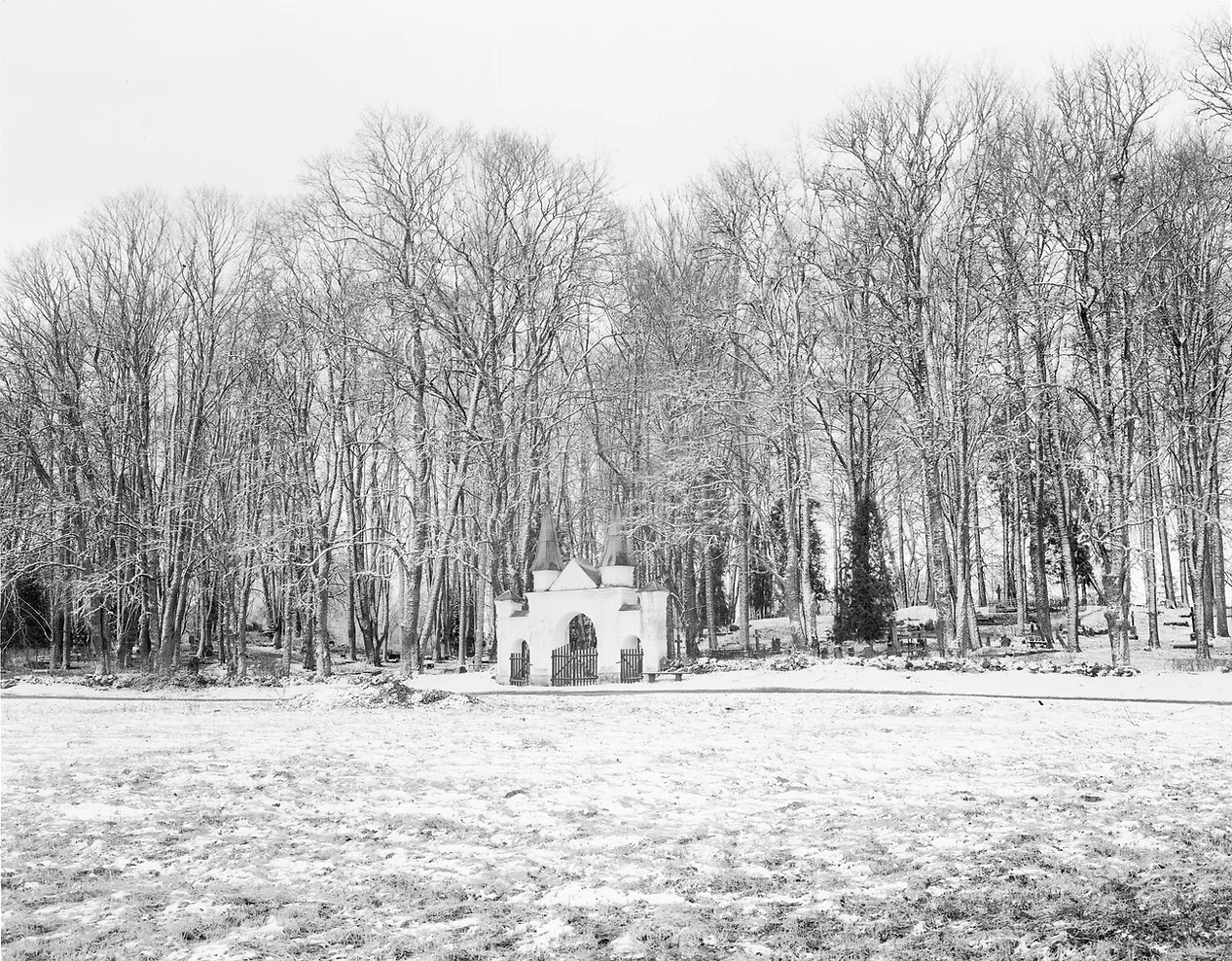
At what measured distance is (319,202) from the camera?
31547mm

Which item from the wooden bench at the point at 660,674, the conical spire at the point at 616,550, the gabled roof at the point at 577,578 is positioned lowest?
the wooden bench at the point at 660,674

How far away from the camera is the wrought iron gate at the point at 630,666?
1062 inches

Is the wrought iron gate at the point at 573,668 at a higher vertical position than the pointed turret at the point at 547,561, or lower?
lower

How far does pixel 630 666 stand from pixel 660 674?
32.7 inches

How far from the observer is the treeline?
27.6 metres

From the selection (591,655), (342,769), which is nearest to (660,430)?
(591,655)

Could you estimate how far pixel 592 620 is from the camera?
28.1m

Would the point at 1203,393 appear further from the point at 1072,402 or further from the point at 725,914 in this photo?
the point at 725,914

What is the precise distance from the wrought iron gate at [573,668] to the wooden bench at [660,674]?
5.29 ft

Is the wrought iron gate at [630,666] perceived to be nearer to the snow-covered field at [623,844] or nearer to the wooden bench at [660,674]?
the wooden bench at [660,674]

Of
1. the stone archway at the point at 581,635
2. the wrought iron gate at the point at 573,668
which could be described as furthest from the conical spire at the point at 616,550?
the wrought iron gate at the point at 573,668

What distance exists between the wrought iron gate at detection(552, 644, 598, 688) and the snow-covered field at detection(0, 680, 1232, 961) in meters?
12.6

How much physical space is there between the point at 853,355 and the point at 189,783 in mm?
25056

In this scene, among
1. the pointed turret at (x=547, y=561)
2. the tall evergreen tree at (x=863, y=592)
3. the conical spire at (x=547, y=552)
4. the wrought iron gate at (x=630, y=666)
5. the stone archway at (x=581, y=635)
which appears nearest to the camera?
the wrought iron gate at (x=630, y=666)
